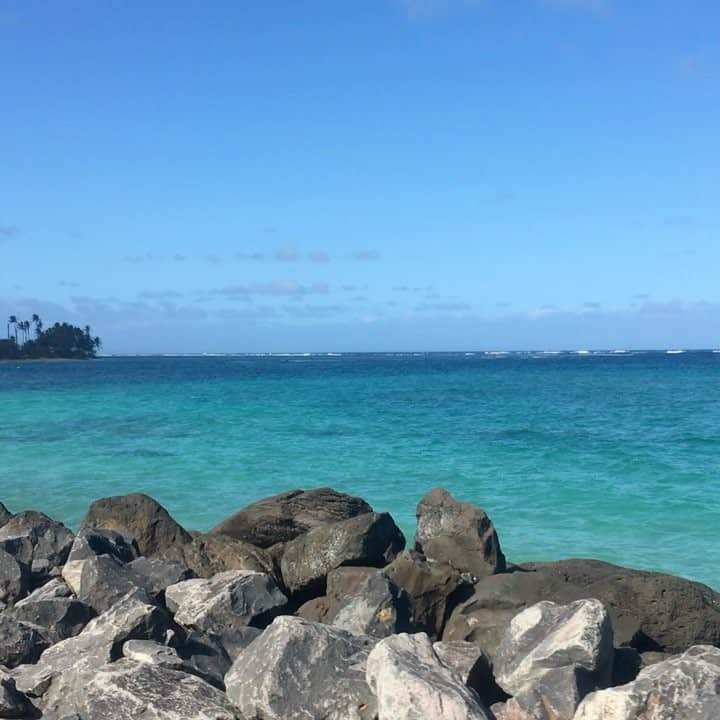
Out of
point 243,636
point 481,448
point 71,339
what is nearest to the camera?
point 243,636

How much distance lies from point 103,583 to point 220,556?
157cm

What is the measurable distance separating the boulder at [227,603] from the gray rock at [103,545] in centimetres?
145

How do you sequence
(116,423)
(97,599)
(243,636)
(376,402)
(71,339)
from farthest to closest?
(71,339), (376,402), (116,423), (97,599), (243,636)

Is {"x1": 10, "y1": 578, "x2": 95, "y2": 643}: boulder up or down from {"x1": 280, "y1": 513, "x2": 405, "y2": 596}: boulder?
down

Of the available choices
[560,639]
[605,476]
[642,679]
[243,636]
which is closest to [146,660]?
[243,636]

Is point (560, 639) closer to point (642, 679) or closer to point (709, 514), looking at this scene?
point (642, 679)

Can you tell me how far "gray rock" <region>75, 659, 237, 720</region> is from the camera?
537cm

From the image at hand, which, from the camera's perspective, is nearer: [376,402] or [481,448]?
[481,448]

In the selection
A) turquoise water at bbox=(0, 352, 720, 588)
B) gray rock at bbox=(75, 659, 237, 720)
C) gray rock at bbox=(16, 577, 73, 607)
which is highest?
gray rock at bbox=(75, 659, 237, 720)

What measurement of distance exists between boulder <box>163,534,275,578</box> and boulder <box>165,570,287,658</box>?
1011 millimetres

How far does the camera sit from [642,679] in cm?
540

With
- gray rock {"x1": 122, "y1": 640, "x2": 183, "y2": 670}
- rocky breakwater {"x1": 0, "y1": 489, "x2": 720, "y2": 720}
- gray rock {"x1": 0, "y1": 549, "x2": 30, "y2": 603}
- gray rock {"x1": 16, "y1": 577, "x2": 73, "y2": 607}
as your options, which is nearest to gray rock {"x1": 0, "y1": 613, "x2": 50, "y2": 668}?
rocky breakwater {"x1": 0, "y1": 489, "x2": 720, "y2": 720}

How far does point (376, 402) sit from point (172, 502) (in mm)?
23693

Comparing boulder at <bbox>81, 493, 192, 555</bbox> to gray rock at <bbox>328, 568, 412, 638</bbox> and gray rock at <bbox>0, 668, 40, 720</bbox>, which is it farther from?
gray rock at <bbox>0, 668, 40, 720</bbox>
